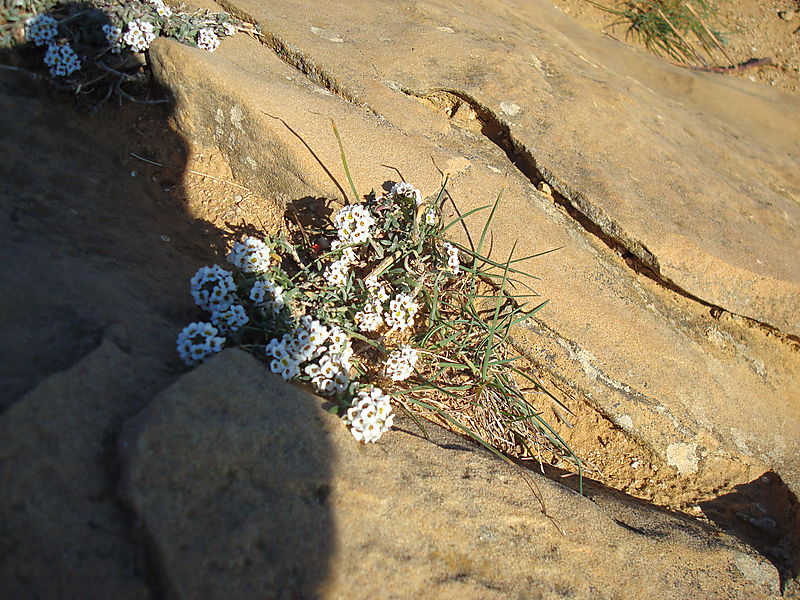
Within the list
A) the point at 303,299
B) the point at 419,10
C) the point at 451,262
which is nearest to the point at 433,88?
the point at 419,10

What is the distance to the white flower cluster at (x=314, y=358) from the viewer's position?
1.87 m

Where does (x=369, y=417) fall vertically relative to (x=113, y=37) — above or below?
below

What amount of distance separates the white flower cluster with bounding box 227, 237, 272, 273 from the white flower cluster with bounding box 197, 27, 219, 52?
128 cm

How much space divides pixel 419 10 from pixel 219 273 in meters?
2.32

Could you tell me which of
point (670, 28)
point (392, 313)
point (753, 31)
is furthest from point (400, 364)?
→ point (753, 31)

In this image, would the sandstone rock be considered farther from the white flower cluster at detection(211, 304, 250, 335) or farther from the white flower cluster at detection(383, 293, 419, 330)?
the white flower cluster at detection(383, 293, 419, 330)

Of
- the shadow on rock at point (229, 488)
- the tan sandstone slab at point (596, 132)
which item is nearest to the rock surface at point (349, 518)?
the shadow on rock at point (229, 488)

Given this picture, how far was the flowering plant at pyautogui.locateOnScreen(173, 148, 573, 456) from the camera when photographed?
1.93 m

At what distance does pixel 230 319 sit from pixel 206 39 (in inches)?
64.7

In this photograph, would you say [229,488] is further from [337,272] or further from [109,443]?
[337,272]

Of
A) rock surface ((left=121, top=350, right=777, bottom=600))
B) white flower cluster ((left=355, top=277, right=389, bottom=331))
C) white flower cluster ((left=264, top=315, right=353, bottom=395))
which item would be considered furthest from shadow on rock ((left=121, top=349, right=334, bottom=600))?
white flower cluster ((left=355, top=277, right=389, bottom=331))

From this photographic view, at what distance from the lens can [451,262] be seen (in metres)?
2.34

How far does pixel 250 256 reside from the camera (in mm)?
2104

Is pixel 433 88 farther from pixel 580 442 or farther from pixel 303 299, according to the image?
pixel 580 442
